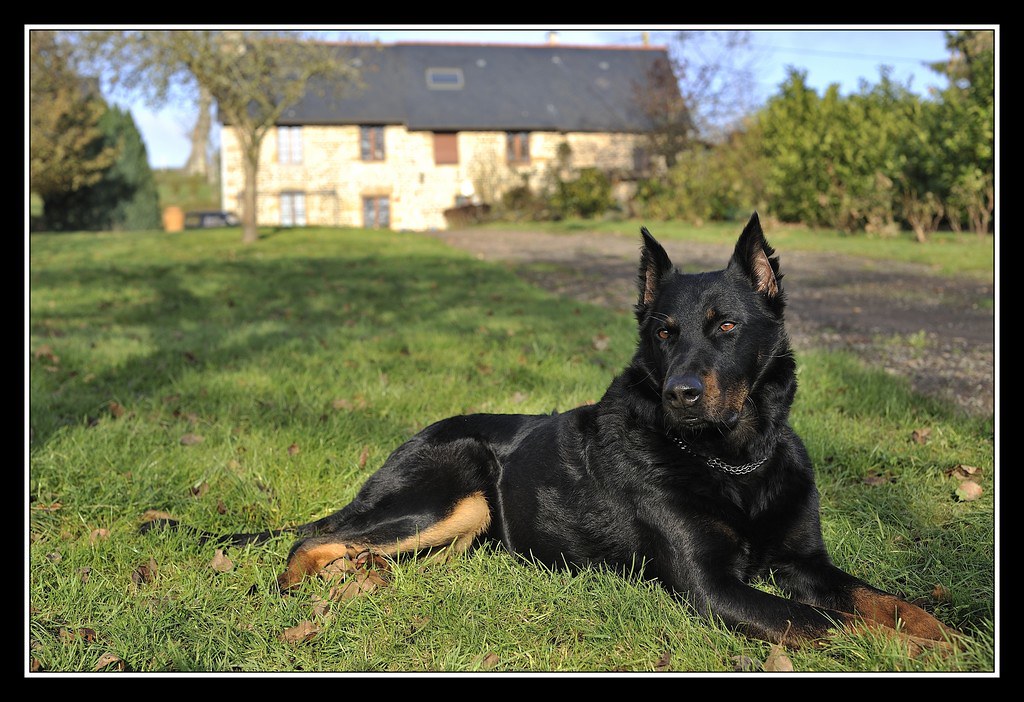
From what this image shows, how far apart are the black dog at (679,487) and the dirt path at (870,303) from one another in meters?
3.48

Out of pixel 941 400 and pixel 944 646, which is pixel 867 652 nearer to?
pixel 944 646

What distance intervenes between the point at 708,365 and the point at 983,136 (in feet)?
59.1

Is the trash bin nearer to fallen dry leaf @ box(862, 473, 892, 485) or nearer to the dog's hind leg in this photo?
the dog's hind leg

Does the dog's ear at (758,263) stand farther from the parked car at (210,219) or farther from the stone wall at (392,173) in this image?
the parked car at (210,219)

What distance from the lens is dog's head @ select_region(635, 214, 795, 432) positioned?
3461 millimetres

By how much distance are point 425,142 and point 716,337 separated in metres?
44.1

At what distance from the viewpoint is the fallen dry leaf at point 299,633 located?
11.4 ft

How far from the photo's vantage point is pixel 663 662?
3.17m

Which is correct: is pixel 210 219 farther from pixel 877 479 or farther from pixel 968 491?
pixel 968 491

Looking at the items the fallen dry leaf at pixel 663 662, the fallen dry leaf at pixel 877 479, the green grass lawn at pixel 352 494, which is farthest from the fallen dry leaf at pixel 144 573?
the fallen dry leaf at pixel 877 479

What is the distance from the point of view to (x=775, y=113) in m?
27.0

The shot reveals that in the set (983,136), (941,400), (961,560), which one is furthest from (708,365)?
(983,136)

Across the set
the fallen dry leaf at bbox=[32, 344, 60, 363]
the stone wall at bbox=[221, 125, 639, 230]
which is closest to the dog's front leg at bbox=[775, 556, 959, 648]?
the fallen dry leaf at bbox=[32, 344, 60, 363]

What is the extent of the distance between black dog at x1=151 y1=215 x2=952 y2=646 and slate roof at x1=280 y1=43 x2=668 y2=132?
4169 cm
